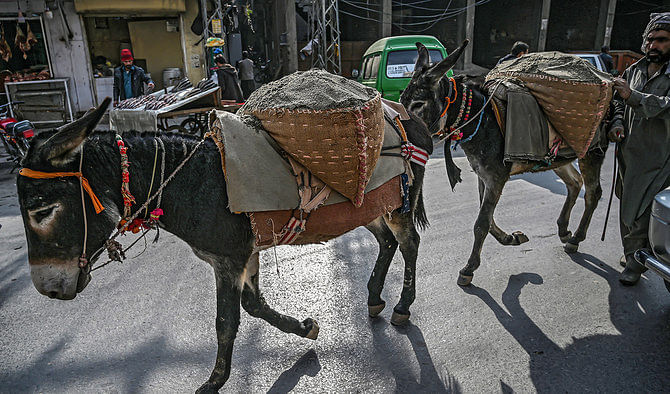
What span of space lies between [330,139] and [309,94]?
0.92 feet

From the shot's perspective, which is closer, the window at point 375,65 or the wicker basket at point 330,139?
the wicker basket at point 330,139

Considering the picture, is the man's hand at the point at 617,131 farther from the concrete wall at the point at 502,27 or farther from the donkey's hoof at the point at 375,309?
the concrete wall at the point at 502,27

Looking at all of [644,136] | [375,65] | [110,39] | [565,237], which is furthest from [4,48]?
[644,136]

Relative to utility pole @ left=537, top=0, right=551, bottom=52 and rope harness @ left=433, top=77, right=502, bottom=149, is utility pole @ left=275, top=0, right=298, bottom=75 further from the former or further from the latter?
rope harness @ left=433, top=77, right=502, bottom=149

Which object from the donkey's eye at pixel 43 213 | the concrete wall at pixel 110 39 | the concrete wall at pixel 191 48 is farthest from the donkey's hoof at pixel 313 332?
the concrete wall at pixel 110 39

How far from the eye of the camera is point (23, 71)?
40.8 feet

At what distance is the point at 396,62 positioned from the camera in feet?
34.0

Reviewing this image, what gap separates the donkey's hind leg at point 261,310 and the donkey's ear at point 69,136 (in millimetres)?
1189

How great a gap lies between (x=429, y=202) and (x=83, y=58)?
36.9 ft

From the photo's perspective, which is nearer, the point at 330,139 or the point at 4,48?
the point at 330,139

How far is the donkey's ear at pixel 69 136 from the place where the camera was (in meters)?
1.93

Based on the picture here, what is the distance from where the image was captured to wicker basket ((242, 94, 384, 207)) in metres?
2.32

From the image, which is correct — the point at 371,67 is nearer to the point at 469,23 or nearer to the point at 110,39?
the point at 469,23

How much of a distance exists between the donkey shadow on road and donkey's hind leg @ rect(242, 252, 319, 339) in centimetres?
142
